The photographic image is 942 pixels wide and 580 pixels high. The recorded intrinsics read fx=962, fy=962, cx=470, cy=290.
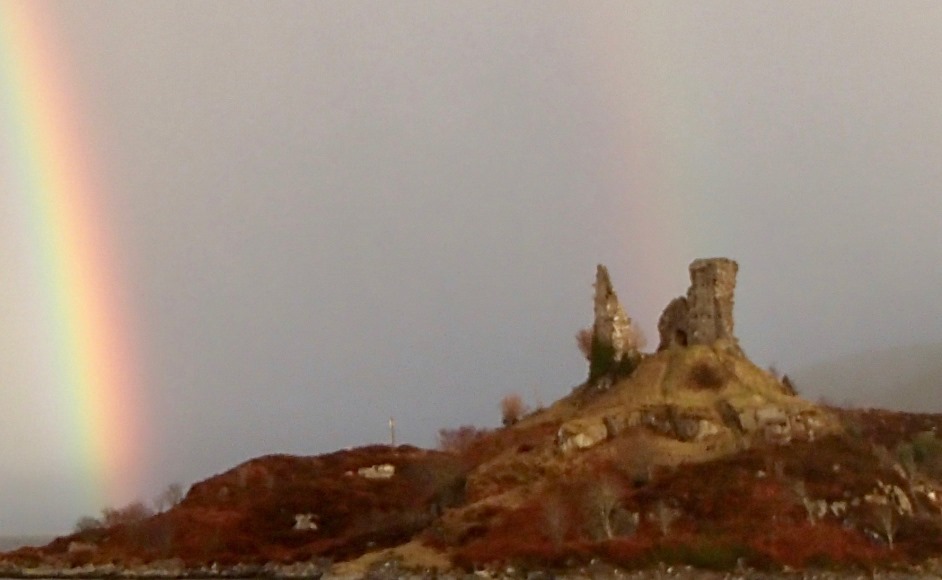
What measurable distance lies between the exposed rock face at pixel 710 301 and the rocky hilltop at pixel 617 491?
18cm

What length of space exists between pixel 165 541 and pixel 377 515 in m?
17.5

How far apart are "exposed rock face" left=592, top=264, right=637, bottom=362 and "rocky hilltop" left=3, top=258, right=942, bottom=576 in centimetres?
16

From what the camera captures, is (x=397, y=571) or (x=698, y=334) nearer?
(x=397, y=571)

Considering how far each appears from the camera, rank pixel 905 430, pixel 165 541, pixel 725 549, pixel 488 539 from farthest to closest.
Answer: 1. pixel 905 430
2. pixel 165 541
3. pixel 488 539
4. pixel 725 549

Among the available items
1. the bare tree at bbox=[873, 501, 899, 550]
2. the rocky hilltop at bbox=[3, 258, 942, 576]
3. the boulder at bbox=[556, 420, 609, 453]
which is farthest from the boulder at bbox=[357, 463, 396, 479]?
the bare tree at bbox=[873, 501, 899, 550]

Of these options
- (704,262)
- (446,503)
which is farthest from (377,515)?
(704,262)

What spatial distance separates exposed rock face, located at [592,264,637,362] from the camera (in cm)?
9594

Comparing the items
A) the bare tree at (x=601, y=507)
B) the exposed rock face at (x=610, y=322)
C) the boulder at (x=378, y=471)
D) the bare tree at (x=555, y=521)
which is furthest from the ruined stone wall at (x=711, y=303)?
the bare tree at (x=555, y=521)

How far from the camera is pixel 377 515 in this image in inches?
3115

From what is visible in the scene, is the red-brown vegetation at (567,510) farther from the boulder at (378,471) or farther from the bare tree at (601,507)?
the boulder at (378,471)

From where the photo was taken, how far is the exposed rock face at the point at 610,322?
3777 inches

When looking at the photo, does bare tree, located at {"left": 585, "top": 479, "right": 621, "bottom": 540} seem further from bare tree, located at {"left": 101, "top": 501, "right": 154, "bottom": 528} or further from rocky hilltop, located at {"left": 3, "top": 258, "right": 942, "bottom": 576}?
bare tree, located at {"left": 101, "top": 501, "right": 154, "bottom": 528}

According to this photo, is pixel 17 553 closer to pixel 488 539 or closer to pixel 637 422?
pixel 488 539

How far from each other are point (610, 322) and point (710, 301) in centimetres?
1035
